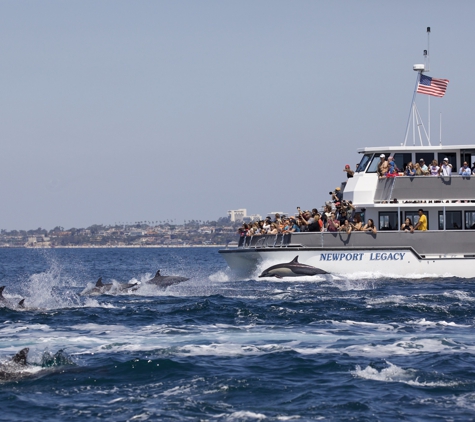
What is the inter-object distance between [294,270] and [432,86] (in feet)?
35.7

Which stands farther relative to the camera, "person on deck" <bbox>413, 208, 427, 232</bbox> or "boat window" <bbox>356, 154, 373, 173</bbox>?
"boat window" <bbox>356, 154, 373, 173</bbox>

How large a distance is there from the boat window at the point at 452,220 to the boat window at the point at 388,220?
1907 millimetres

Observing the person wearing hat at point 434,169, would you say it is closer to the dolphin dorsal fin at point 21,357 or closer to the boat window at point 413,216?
the boat window at point 413,216

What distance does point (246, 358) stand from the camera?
1500 cm

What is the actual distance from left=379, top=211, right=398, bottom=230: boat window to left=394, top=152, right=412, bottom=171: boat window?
2010 mm

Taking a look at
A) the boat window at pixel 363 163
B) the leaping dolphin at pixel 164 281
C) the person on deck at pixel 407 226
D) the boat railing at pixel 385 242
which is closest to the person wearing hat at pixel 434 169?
the person on deck at pixel 407 226

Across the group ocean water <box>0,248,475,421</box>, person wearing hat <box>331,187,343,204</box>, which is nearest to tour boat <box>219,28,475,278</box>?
person wearing hat <box>331,187,343,204</box>

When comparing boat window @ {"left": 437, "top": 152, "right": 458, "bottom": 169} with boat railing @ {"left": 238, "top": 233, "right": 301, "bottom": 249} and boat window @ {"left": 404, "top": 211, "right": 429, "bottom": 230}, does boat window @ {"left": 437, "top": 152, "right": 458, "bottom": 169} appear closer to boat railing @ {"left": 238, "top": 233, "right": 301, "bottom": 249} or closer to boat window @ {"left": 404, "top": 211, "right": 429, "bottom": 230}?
boat window @ {"left": 404, "top": 211, "right": 429, "bottom": 230}

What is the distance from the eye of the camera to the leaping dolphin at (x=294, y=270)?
104 feet

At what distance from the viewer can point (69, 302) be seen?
2639cm

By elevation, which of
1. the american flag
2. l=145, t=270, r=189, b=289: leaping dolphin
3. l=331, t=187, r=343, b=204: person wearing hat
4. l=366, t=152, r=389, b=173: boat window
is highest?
the american flag

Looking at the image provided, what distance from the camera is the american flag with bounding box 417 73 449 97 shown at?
117 feet

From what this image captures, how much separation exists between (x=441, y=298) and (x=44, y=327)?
1198 centimetres

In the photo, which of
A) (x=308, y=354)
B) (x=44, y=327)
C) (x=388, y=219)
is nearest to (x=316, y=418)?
(x=308, y=354)
